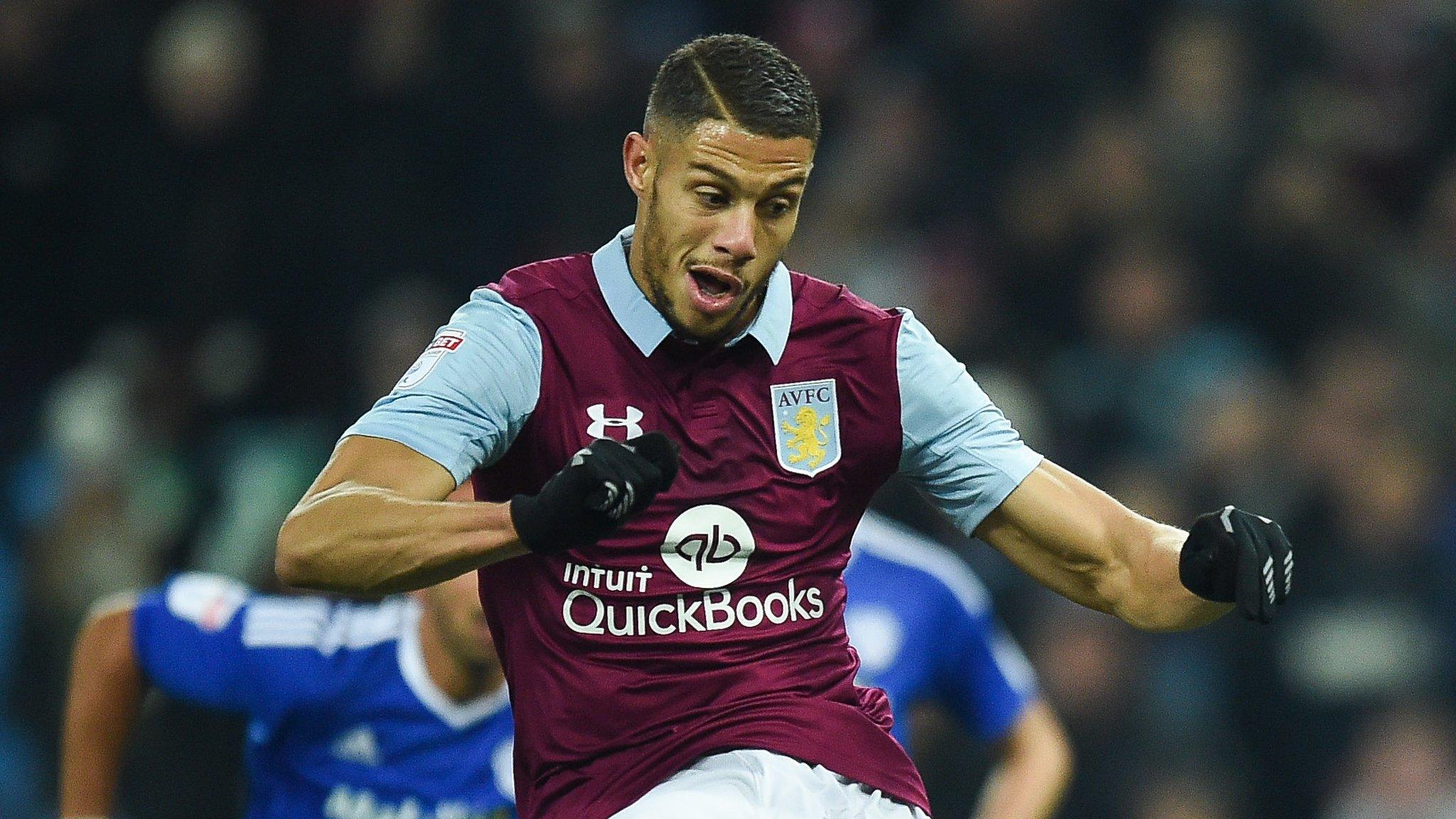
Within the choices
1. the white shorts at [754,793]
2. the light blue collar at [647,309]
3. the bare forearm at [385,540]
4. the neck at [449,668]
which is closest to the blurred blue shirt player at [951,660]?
the neck at [449,668]

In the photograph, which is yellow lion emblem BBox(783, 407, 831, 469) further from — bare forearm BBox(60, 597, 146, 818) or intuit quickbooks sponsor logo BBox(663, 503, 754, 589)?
bare forearm BBox(60, 597, 146, 818)

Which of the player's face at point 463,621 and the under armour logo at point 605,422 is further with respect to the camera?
the player's face at point 463,621

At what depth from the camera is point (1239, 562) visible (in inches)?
110

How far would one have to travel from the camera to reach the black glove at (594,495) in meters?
2.45

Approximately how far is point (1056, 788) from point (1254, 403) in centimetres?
233

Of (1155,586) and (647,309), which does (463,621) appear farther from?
(1155,586)

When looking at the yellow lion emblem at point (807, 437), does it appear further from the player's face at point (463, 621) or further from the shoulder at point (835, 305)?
the player's face at point (463, 621)

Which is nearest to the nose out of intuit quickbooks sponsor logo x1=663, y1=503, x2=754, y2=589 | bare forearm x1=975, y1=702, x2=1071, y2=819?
intuit quickbooks sponsor logo x1=663, y1=503, x2=754, y2=589

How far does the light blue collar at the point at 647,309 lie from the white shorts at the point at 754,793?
0.59 meters

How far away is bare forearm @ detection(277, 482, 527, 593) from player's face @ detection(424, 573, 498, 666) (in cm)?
161

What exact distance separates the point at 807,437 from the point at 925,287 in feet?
13.8

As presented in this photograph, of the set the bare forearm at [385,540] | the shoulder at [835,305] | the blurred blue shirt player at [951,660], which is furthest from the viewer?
the blurred blue shirt player at [951,660]

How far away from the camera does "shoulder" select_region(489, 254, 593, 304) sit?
2938 mm

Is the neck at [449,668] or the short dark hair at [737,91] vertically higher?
the short dark hair at [737,91]
